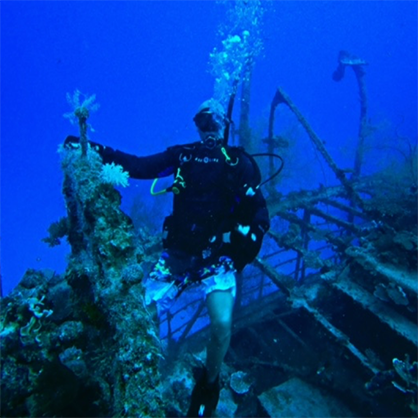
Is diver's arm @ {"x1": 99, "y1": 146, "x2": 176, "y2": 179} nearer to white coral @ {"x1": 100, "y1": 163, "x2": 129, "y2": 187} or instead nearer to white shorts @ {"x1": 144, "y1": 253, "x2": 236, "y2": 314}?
white shorts @ {"x1": 144, "y1": 253, "x2": 236, "y2": 314}

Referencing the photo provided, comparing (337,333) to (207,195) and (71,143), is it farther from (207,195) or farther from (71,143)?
(71,143)

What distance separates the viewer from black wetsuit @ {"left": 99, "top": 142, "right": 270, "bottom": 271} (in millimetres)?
3461

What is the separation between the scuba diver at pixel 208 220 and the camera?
3.38 meters

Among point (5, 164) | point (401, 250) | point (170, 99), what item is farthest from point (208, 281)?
point (170, 99)

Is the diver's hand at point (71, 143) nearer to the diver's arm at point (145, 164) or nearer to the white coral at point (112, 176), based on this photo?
the diver's arm at point (145, 164)

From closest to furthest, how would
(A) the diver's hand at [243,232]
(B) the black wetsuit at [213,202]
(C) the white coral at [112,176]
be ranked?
1. (C) the white coral at [112,176]
2. (A) the diver's hand at [243,232]
3. (B) the black wetsuit at [213,202]

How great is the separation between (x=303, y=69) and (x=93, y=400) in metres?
205

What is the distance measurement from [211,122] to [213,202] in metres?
1.03

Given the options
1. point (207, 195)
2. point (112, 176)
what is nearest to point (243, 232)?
point (207, 195)

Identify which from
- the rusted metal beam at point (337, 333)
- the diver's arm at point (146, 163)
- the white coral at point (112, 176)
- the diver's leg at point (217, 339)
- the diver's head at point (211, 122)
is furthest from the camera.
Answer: the rusted metal beam at point (337, 333)

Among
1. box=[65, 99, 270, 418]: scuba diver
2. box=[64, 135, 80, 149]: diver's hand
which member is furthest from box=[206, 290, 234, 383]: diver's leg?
box=[64, 135, 80, 149]: diver's hand

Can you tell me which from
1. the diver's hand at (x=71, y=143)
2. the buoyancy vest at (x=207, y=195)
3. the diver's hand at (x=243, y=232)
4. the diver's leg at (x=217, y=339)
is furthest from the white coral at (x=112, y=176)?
the diver's leg at (x=217, y=339)

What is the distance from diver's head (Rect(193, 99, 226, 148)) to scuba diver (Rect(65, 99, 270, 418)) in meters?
0.01

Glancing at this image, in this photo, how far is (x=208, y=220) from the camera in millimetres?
3473
